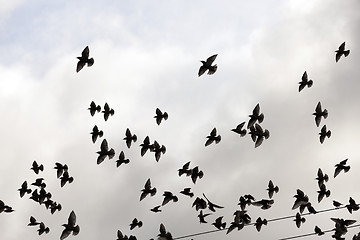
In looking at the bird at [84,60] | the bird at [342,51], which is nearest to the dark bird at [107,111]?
the bird at [84,60]

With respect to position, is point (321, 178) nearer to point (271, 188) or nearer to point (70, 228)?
point (271, 188)

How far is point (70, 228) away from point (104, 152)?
4.99m

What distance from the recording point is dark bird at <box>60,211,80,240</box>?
30.9 meters

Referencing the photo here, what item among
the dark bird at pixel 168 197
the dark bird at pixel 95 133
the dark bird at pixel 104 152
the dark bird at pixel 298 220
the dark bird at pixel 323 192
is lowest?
the dark bird at pixel 298 220

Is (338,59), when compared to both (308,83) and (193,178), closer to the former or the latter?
(308,83)

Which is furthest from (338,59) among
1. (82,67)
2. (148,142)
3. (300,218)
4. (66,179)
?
(66,179)

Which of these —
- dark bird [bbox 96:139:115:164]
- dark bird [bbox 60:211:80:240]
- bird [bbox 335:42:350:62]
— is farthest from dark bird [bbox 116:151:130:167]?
bird [bbox 335:42:350:62]

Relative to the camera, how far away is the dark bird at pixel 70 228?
3086 centimetres

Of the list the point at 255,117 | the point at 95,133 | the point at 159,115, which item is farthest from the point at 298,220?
the point at 95,133

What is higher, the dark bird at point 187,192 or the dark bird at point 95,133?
the dark bird at point 95,133

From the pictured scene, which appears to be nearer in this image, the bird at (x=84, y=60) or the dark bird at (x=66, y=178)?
the bird at (x=84, y=60)

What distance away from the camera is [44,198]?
32.1 metres

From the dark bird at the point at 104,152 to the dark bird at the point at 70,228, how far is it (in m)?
3.73

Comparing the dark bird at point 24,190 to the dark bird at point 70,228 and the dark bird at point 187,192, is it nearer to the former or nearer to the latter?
the dark bird at point 70,228
